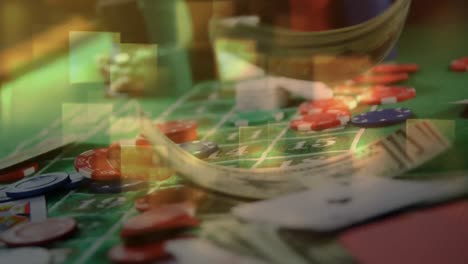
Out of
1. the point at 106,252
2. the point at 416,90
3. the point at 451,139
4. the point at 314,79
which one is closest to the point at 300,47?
the point at 314,79

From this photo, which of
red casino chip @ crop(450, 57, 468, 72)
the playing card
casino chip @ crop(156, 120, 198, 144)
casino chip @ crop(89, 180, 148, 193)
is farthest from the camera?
red casino chip @ crop(450, 57, 468, 72)

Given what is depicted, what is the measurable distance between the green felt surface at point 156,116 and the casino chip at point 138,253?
0.02m

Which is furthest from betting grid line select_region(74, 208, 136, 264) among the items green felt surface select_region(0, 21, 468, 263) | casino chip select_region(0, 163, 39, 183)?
casino chip select_region(0, 163, 39, 183)

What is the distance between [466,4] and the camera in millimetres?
973

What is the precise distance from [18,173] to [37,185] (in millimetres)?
81

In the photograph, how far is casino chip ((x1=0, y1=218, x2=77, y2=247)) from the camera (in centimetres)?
71

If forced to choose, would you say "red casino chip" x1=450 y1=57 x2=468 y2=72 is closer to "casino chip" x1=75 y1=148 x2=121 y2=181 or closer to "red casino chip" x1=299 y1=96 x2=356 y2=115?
"red casino chip" x1=299 y1=96 x2=356 y2=115

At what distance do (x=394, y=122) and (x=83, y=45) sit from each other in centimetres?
55

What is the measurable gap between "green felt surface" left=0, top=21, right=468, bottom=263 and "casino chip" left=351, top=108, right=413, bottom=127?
0.02 m

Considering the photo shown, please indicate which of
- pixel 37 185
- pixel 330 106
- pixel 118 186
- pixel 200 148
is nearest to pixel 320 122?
pixel 330 106

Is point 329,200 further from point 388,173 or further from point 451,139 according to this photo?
point 451,139

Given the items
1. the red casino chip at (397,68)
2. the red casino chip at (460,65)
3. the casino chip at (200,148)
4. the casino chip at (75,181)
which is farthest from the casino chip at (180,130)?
the red casino chip at (460,65)

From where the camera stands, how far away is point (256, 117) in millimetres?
1017

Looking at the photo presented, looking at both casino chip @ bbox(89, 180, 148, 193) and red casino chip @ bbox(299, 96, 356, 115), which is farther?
red casino chip @ bbox(299, 96, 356, 115)
